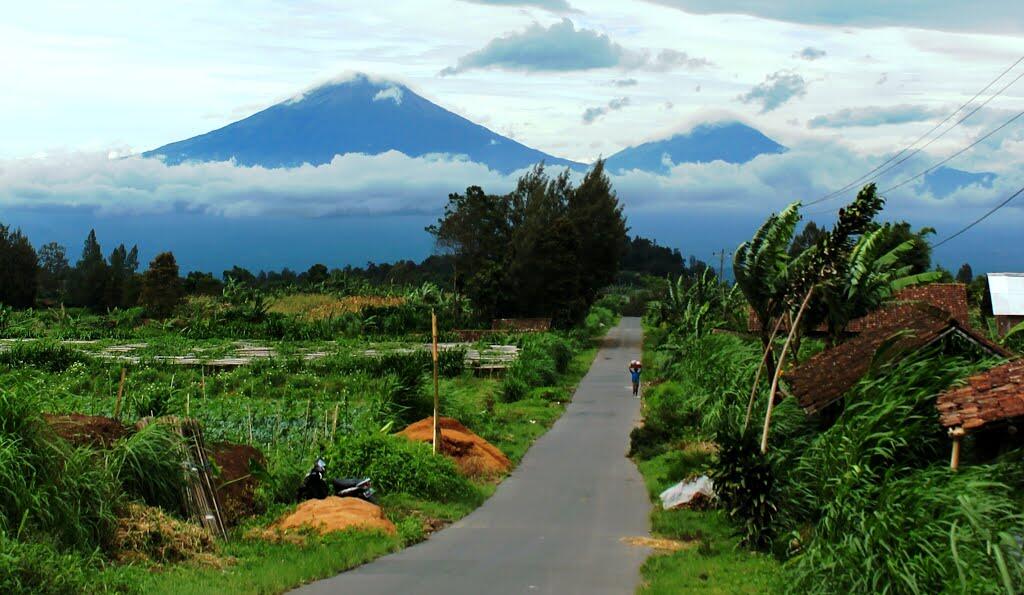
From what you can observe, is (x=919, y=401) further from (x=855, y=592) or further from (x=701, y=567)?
(x=855, y=592)

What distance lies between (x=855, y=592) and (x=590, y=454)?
49.5 ft

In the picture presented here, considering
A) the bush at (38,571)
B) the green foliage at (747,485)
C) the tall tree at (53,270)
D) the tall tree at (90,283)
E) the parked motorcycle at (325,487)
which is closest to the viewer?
the bush at (38,571)

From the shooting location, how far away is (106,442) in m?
13.5

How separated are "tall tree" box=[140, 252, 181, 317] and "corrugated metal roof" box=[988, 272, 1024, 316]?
4550 centimetres

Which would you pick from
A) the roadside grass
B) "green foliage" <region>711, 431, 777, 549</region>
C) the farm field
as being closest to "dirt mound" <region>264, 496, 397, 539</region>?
the farm field

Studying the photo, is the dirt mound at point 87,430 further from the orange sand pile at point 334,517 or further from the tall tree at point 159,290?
the tall tree at point 159,290

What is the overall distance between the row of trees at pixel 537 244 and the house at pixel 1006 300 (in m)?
25.6

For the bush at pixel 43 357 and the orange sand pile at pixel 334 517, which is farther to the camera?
the bush at pixel 43 357

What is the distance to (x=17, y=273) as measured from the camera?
78.9 metres

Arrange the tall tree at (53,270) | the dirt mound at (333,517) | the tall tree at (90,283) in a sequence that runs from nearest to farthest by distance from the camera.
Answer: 1. the dirt mound at (333,517)
2. the tall tree at (90,283)
3. the tall tree at (53,270)

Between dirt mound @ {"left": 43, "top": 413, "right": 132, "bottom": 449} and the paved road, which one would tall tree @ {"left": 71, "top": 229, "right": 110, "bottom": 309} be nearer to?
the paved road

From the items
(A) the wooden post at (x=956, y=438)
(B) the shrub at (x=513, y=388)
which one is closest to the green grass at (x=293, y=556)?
(A) the wooden post at (x=956, y=438)

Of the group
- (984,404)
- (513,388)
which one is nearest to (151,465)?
(984,404)

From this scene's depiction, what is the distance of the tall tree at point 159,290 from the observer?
67.2 metres
